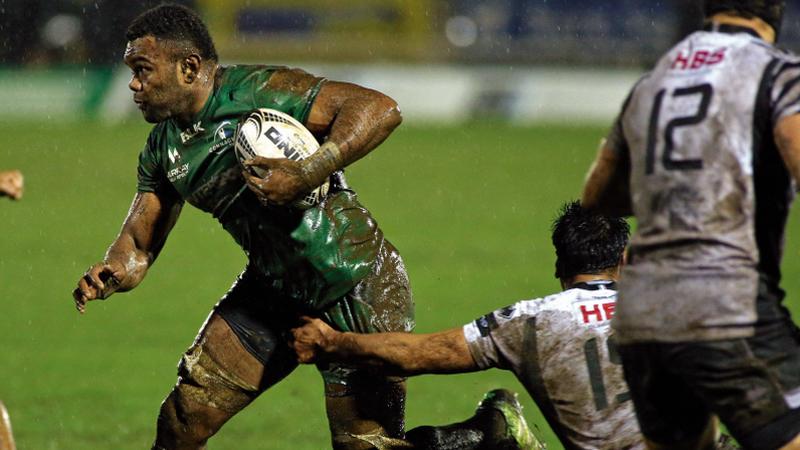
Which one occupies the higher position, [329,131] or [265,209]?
[329,131]

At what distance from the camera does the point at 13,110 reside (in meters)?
24.8

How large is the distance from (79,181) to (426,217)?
5.45 meters

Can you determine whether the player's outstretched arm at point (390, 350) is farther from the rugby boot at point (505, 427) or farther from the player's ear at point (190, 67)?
the player's ear at point (190, 67)

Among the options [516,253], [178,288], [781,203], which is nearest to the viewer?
[781,203]

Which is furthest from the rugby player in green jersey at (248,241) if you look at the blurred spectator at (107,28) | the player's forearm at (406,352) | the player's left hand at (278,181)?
the blurred spectator at (107,28)

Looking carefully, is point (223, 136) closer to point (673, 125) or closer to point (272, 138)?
point (272, 138)

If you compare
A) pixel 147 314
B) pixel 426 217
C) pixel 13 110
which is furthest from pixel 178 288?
pixel 13 110

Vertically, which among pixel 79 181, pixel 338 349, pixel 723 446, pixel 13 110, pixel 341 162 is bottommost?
pixel 723 446

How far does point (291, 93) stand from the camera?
17.7 feet

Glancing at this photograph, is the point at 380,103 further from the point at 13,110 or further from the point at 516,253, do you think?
the point at 13,110

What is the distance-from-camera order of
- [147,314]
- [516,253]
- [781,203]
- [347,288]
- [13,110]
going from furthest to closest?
[13,110] → [516,253] → [147,314] → [347,288] → [781,203]

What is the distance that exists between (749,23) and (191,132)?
8.18ft

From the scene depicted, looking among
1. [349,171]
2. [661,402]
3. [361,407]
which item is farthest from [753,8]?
[349,171]

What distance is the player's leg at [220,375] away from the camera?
5609 millimetres
